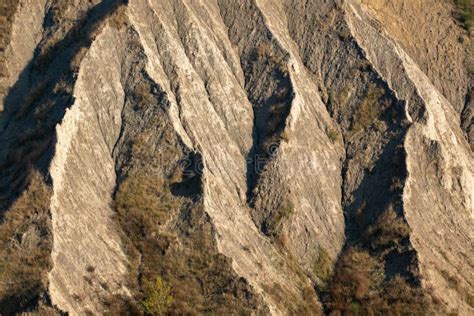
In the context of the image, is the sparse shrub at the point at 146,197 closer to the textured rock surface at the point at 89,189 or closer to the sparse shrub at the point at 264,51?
the textured rock surface at the point at 89,189

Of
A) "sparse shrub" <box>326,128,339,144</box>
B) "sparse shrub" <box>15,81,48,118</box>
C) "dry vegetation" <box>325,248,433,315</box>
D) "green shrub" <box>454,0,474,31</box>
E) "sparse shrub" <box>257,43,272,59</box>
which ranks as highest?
"green shrub" <box>454,0,474,31</box>

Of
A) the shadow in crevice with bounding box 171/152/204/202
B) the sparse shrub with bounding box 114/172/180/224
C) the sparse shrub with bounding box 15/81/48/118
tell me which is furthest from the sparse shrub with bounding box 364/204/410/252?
the sparse shrub with bounding box 15/81/48/118

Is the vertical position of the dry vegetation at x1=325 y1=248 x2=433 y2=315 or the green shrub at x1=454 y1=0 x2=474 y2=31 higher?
the green shrub at x1=454 y1=0 x2=474 y2=31

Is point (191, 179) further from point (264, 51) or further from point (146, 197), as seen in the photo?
point (264, 51)

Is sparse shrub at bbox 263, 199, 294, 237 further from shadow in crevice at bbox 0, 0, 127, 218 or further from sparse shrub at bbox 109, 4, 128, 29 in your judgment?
sparse shrub at bbox 109, 4, 128, 29

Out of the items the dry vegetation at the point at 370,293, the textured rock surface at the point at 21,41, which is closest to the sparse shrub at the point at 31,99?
the textured rock surface at the point at 21,41

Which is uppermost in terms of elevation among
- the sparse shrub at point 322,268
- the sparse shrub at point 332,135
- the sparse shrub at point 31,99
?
the sparse shrub at point 31,99
